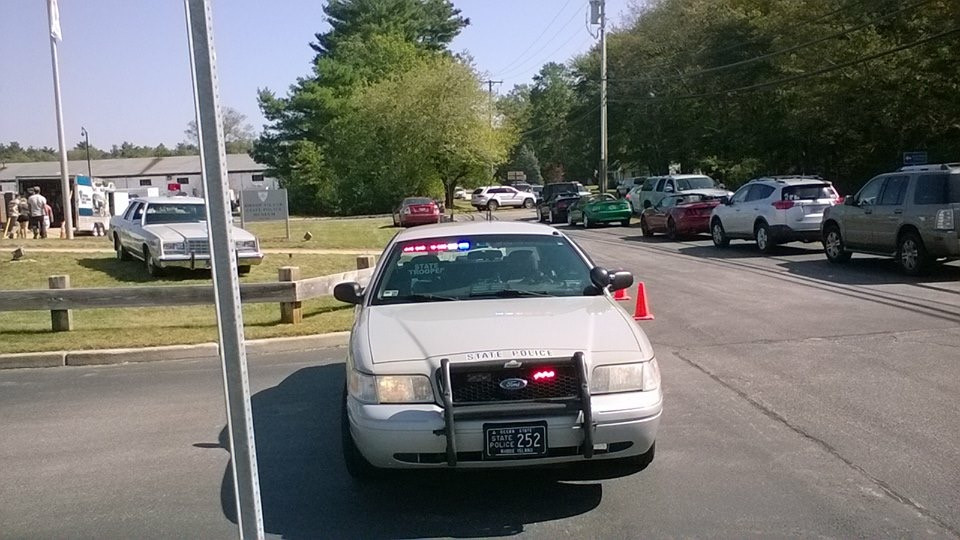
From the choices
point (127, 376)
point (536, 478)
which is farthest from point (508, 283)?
point (127, 376)

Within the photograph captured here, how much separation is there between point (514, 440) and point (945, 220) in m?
12.4

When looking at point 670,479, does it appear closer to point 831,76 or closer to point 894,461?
point 894,461

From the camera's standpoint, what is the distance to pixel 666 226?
1115 inches

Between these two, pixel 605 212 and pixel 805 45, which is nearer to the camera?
pixel 605 212

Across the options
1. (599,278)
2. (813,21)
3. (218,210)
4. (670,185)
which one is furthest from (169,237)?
(813,21)

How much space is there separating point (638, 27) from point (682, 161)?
34.6 ft

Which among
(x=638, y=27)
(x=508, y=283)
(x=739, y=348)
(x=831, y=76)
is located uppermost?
(x=638, y=27)

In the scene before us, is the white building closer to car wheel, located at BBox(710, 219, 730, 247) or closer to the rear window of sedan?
car wheel, located at BBox(710, 219, 730, 247)

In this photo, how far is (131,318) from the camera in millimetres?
13445

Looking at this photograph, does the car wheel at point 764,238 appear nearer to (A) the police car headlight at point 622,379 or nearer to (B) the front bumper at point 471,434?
(A) the police car headlight at point 622,379

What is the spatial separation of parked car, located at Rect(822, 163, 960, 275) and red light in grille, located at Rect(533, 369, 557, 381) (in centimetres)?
1207

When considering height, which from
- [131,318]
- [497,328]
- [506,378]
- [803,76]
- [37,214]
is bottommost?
[131,318]

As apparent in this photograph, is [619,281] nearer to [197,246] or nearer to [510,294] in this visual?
[510,294]

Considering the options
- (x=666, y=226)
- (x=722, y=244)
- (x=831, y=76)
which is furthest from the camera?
(x=831, y=76)
